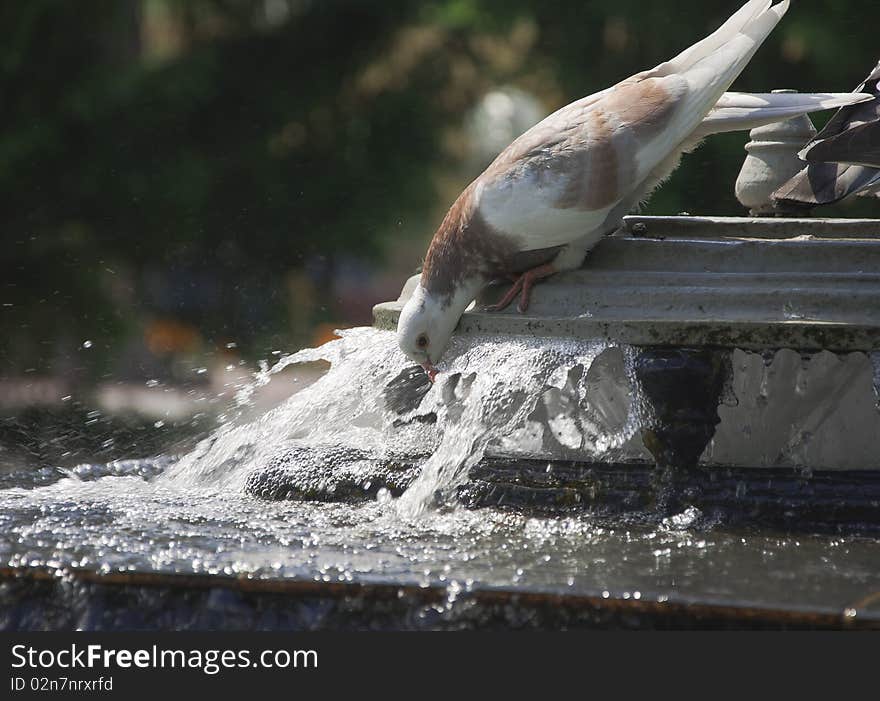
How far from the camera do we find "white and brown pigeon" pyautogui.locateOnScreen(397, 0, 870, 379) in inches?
109

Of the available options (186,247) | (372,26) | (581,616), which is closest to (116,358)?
(186,247)

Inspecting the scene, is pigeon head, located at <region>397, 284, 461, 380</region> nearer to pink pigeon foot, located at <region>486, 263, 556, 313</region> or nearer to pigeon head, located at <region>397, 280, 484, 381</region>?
pigeon head, located at <region>397, 280, 484, 381</region>

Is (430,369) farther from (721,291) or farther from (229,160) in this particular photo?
(229,160)

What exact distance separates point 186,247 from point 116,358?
32.1 inches

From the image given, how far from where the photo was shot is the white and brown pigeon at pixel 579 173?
2.76m

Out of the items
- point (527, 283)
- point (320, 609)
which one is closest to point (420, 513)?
point (527, 283)

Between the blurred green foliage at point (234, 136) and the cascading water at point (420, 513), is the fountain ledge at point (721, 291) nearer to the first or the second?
the cascading water at point (420, 513)

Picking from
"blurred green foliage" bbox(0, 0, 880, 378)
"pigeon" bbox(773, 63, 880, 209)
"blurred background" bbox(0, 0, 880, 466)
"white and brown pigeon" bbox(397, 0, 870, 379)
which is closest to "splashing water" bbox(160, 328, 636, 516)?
"white and brown pigeon" bbox(397, 0, 870, 379)

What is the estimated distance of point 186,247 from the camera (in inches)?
308

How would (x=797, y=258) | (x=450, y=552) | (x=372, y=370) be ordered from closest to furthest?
1. (x=450, y=552)
2. (x=797, y=258)
3. (x=372, y=370)

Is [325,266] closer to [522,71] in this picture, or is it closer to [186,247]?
[186,247]

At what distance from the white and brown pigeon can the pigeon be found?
0.18 ft

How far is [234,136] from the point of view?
7.75 meters

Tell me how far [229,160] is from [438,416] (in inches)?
195
